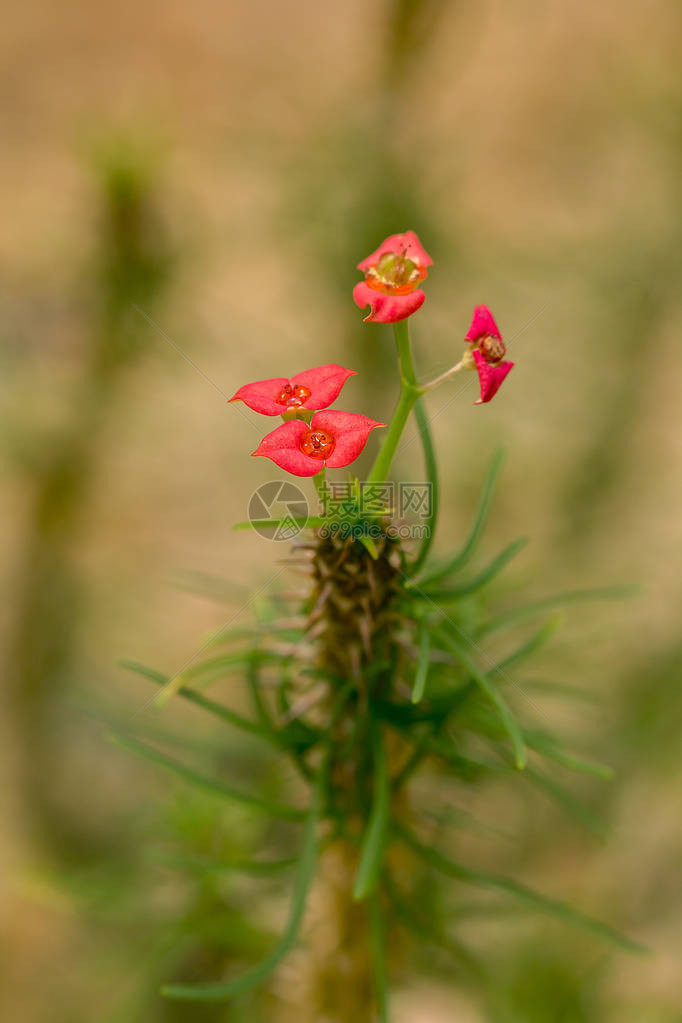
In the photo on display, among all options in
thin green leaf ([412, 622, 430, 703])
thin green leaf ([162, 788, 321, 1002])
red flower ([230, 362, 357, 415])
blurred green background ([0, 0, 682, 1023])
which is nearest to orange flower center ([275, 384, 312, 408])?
red flower ([230, 362, 357, 415])

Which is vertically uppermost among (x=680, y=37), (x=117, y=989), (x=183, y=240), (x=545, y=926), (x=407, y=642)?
(x=680, y=37)


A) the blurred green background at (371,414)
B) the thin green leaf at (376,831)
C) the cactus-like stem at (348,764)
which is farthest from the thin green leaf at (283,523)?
the blurred green background at (371,414)

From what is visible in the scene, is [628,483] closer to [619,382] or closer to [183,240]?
[619,382]

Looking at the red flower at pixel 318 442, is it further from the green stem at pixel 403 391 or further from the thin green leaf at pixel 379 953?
the thin green leaf at pixel 379 953

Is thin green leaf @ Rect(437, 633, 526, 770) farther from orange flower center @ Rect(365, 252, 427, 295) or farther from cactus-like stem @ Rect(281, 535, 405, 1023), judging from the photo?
orange flower center @ Rect(365, 252, 427, 295)

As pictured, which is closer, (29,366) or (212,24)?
(29,366)

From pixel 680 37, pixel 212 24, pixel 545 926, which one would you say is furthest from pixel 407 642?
pixel 212 24
